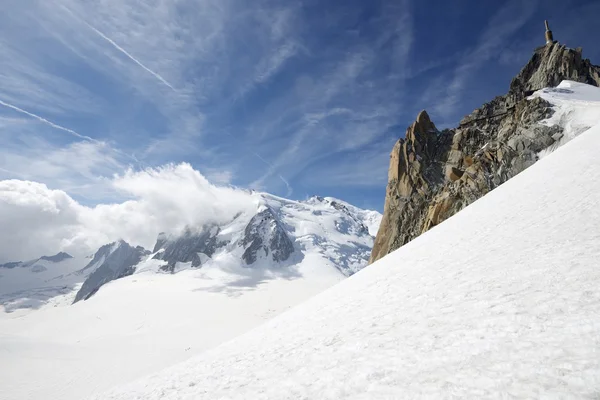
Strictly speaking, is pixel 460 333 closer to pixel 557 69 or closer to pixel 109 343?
pixel 557 69

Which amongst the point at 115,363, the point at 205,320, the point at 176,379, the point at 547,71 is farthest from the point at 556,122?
the point at 205,320

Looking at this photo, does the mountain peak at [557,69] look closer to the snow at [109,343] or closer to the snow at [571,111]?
the snow at [571,111]

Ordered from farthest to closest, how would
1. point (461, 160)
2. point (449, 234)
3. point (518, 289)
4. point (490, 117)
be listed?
1. point (490, 117)
2. point (461, 160)
3. point (449, 234)
4. point (518, 289)

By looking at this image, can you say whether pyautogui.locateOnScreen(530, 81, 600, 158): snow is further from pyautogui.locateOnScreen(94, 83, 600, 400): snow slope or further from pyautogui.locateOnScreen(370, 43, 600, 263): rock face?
pyautogui.locateOnScreen(94, 83, 600, 400): snow slope

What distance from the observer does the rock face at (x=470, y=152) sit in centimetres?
3703

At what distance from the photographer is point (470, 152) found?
50844 millimetres

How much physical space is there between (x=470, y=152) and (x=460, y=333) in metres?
52.8

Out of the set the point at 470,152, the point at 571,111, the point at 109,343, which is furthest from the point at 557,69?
the point at 109,343

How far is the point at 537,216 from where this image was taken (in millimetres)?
12695

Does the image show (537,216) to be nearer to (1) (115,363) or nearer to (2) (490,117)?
(2) (490,117)

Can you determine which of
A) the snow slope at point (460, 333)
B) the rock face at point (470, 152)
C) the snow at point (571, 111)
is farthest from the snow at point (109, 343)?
the snow at point (571, 111)

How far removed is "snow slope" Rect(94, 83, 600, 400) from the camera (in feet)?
14.8

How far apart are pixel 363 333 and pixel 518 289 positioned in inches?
157

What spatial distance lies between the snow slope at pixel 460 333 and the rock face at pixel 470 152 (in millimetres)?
25986
